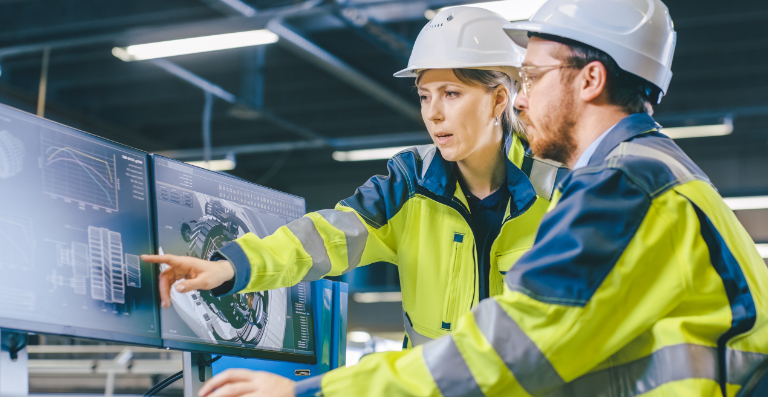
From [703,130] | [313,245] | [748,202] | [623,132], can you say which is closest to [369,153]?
[703,130]

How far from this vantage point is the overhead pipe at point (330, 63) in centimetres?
667

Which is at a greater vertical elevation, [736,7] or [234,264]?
[736,7]

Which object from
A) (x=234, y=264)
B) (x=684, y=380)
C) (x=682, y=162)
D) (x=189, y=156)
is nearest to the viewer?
(x=684, y=380)

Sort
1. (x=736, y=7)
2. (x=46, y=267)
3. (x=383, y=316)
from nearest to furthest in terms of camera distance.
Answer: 1. (x=46, y=267)
2. (x=736, y=7)
3. (x=383, y=316)

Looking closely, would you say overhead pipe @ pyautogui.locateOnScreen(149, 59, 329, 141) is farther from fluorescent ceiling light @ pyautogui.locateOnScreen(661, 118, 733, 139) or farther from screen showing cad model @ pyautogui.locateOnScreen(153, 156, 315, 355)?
screen showing cad model @ pyautogui.locateOnScreen(153, 156, 315, 355)

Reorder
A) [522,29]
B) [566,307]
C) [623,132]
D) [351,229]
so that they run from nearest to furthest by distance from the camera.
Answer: [566,307], [623,132], [522,29], [351,229]

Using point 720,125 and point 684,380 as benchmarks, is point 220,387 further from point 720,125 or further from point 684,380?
point 720,125

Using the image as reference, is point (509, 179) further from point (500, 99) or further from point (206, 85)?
point (206, 85)

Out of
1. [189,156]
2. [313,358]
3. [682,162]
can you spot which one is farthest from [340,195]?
[682,162]

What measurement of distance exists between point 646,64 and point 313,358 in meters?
1.19

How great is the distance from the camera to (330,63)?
301 inches

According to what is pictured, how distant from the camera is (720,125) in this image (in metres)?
9.27

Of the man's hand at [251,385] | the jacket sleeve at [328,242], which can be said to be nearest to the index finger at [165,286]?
the jacket sleeve at [328,242]

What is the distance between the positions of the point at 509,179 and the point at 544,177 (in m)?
0.09
